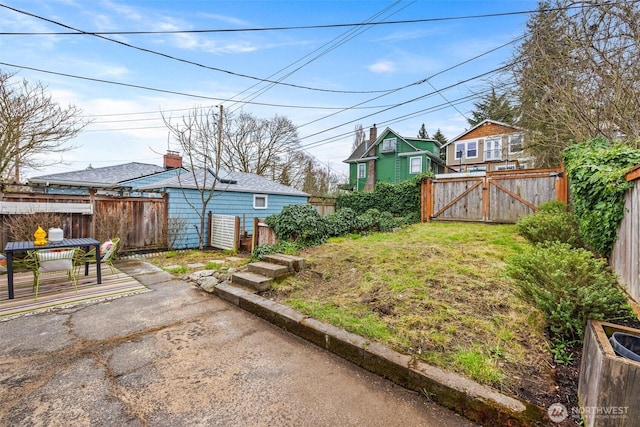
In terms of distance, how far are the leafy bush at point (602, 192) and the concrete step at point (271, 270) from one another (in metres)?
4.24

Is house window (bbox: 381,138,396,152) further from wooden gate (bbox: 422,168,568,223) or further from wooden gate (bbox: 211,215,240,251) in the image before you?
wooden gate (bbox: 211,215,240,251)

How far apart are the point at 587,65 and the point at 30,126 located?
16.3 m

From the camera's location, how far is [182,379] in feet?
7.12

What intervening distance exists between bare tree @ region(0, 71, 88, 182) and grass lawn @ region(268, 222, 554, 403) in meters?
11.3

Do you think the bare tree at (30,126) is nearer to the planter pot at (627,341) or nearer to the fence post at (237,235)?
the fence post at (237,235)

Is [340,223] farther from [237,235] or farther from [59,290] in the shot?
[59,290]

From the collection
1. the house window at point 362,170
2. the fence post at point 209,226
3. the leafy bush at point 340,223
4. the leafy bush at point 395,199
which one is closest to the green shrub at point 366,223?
the leafy bush at point 340,223

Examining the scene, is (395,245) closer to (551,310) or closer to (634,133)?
(551,310)

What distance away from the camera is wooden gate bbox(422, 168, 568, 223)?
784 cm

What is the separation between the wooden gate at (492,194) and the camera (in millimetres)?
7840

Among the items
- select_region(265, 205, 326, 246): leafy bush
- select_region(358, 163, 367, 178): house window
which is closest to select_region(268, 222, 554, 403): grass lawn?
select_region(265, 205, 326, 246): leafy bush

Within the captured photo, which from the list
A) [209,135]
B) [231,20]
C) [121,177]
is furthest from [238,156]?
[231,20]

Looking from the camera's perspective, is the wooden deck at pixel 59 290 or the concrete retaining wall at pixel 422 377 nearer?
the concrete retaining wall at pixel 422 377

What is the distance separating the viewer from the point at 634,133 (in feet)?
15.7
